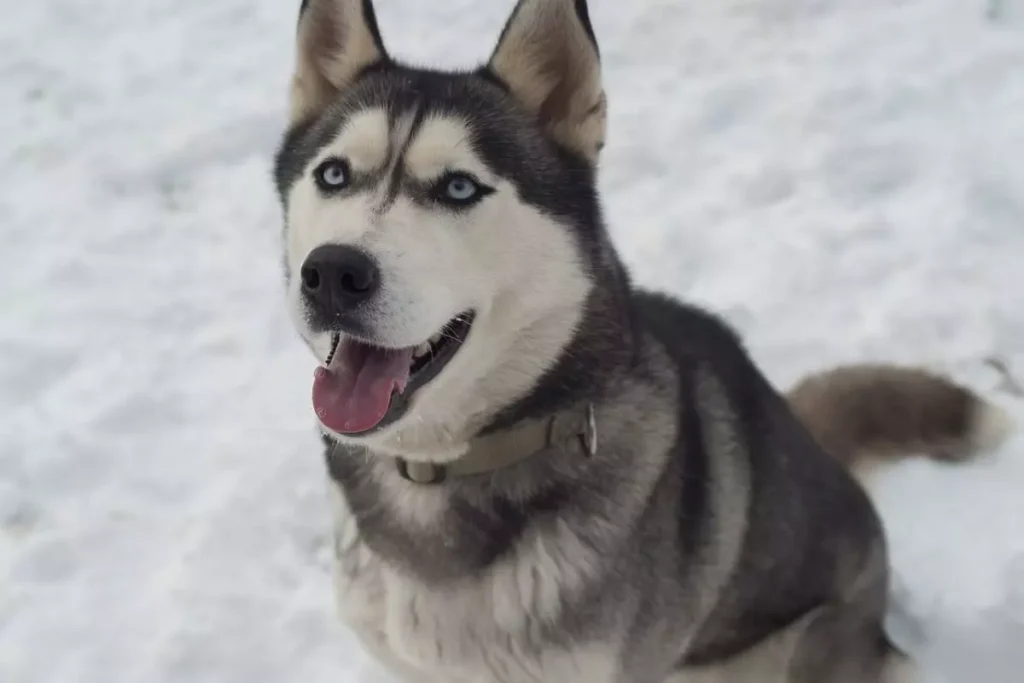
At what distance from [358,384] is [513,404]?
31 cm

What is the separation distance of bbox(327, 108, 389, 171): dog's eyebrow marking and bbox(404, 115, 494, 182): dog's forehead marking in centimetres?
6

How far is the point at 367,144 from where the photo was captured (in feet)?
5.70

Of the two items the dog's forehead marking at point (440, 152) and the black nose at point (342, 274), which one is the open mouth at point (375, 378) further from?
the dog's forehead marking at point (440, 152)

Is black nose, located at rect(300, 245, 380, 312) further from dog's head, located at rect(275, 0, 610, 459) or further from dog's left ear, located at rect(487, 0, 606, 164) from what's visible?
dog's left ear, located at rect(487, 0, 606, 164)

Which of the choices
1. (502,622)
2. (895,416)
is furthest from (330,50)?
(895,416)

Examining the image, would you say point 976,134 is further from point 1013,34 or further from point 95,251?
point 95,251

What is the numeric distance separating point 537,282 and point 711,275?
1961mm

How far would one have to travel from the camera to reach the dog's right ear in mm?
1908

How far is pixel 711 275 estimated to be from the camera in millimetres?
3545

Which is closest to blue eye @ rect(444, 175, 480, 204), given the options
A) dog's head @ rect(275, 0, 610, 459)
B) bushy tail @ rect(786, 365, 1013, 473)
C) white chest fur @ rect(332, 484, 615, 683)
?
dog's head @ rect(275, 0, 610, 459)

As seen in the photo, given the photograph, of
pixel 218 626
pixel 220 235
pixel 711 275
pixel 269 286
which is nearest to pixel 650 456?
pixel 218 626

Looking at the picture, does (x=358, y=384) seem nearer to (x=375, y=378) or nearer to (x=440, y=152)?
(x=375, y=378)

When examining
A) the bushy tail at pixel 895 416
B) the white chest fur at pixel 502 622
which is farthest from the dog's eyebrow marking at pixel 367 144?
the bushy tail at pixel 895 416

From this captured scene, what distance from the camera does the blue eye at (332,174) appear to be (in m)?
1.75
